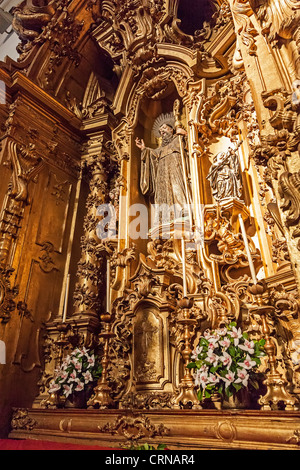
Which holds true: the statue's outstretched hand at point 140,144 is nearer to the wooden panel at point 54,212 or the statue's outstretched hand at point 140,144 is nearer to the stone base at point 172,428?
Answer: the wooden panel at point 54,212

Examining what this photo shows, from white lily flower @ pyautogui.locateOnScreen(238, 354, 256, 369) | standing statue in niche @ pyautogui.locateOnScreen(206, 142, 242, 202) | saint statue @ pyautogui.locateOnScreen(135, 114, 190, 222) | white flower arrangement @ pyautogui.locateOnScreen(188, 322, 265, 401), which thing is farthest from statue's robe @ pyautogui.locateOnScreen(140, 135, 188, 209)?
white lily flower @ pyautogui.locateOnScreen(238, 354, 256, 369)

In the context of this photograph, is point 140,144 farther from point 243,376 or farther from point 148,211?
point 243,376

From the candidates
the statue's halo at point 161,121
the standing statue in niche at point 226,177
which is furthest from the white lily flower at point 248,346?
the statue's halo at point 161,121

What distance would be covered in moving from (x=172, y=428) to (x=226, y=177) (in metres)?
2.79

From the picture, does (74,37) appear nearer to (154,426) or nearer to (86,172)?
(86,172)

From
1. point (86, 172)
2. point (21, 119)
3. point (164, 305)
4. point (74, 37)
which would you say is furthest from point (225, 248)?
point (74, 37)

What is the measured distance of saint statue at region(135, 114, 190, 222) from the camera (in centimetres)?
439

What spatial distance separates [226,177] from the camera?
4.05m

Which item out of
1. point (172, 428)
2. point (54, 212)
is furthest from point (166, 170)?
point (172, 428)

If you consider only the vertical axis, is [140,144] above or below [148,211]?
above

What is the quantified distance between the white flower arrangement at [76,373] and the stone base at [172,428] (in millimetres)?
282

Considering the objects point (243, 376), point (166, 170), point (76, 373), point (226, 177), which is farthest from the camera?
point (166, 170)

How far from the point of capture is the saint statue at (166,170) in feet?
14.4

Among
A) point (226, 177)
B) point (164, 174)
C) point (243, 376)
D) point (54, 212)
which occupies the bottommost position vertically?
point (243, 376)
